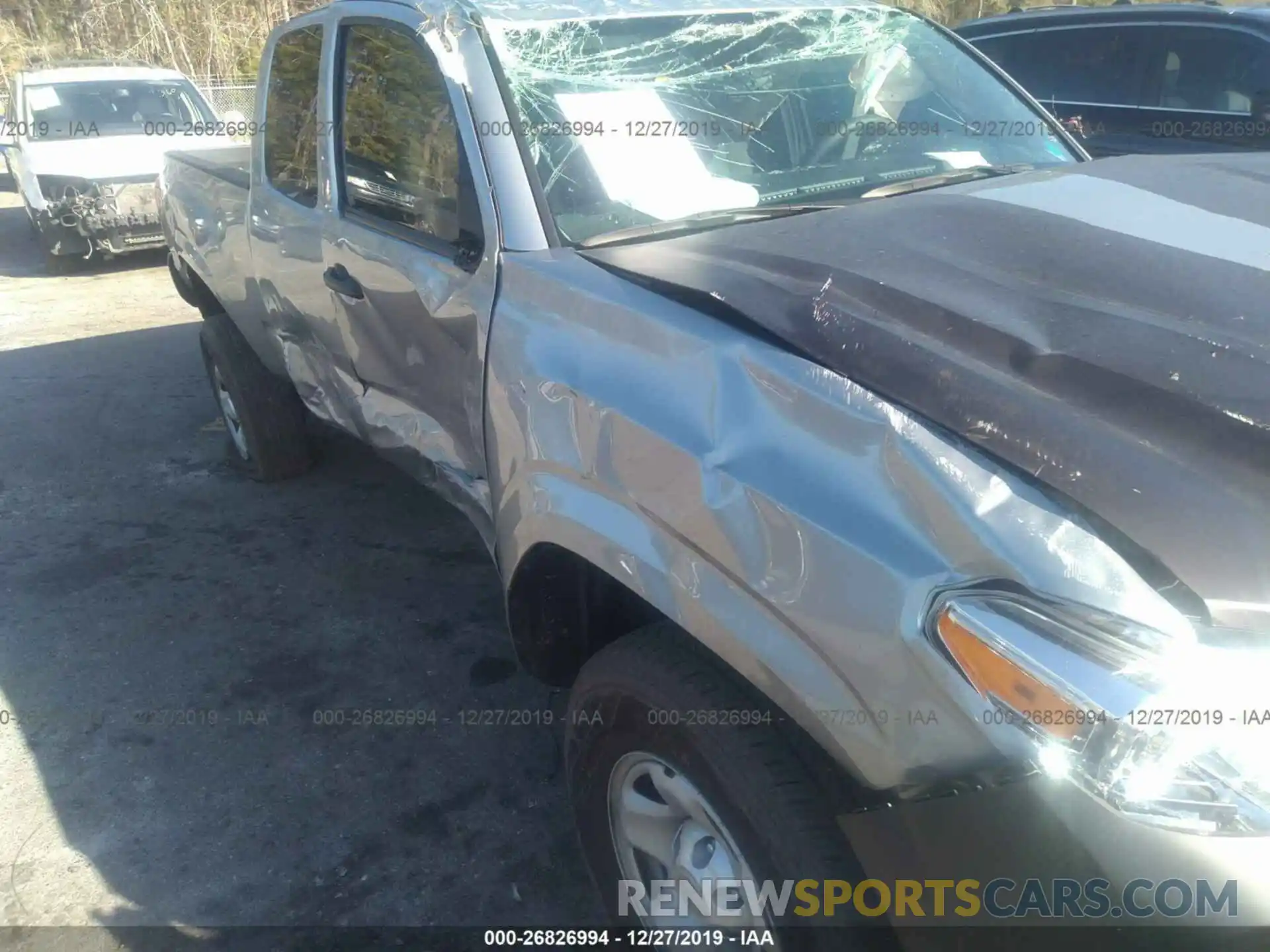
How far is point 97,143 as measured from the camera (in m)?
9.69

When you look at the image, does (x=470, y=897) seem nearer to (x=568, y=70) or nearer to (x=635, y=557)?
(x=635, y=557)

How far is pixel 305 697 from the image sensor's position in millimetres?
3311

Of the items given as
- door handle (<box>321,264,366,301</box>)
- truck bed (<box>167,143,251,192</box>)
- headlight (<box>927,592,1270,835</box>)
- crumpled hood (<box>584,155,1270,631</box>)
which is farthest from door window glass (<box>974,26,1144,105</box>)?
headlight (<box>927,592,1270,835</box>)

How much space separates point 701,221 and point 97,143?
909 cm

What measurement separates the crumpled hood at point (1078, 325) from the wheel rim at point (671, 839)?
76cm

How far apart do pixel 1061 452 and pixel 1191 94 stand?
584cm

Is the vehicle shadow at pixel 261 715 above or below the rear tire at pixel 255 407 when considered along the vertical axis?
below

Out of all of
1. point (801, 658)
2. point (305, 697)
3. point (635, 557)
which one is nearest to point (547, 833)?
point (305, 697)

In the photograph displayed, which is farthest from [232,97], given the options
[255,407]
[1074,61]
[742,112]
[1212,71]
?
[742,112]

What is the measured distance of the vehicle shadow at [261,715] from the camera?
2.58m

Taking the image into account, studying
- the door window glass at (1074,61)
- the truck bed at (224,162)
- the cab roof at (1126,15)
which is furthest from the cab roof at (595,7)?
the door window glass at (1074,61)

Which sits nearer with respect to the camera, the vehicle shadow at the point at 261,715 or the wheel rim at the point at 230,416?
the vehicle shadow at the point at 261,715

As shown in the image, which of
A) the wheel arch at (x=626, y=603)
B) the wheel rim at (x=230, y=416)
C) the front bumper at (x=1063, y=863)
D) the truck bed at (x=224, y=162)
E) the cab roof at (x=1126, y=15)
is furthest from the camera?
the cab roof at (x=1126, y=15)

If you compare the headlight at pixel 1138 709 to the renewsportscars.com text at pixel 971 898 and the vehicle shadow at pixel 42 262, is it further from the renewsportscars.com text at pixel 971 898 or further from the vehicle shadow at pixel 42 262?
the vehicle shadow at pixel 42 262
